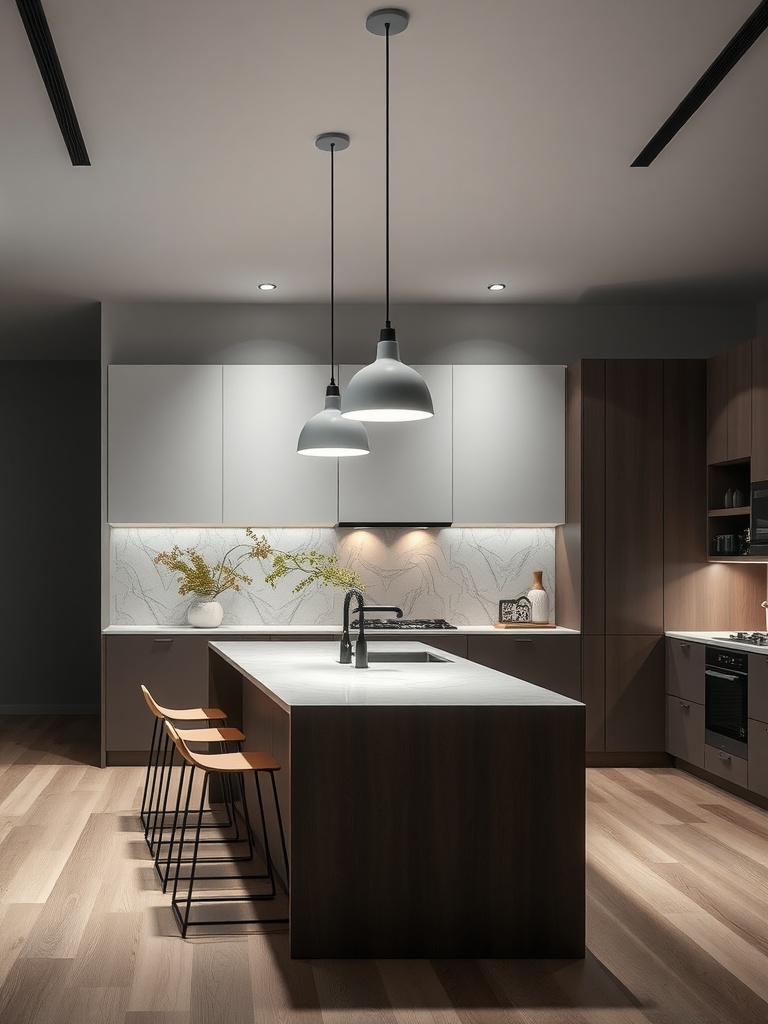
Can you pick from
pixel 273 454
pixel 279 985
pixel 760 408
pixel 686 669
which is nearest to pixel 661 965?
pixel 279 985

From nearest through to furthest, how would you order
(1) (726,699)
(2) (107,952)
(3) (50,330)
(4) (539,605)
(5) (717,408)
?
(2) (107,952) < (1) (726,699) < (5) (717,408) < (4) (539,605) < (3) (50,330)

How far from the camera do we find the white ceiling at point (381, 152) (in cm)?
330

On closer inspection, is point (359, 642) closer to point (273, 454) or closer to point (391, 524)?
point (391, 524)

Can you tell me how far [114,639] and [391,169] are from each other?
3.44m

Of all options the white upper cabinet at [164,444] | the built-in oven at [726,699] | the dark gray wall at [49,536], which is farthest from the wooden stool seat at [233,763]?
the dark gray wall at [49,536]

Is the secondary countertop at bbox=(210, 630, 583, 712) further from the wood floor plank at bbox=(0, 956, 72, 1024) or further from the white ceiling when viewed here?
the white ceiling

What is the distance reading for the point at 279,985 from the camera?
3.04 meters

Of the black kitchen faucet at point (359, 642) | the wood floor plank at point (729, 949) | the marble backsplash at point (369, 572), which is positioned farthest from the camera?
the marble backsplash at point (369, 572)

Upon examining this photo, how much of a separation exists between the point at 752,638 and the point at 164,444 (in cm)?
373

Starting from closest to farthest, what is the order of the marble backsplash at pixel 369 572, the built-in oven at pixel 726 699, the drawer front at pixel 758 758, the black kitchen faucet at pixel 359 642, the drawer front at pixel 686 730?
the black kitchen faucet at pixel 359 642 < the drawer front at pixel 758 758 < the built-in oven at pixel 726 699 < the drawer front at pixel 686 730 < the marble backsplash at pixel 369 572

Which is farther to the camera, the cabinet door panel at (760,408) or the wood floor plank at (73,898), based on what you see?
the cabinet door panel at (760,408)

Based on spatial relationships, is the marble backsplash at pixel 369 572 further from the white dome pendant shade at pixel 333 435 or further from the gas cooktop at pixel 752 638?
the white dome pendant shade at pixel 333 435

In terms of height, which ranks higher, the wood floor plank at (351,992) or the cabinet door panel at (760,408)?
the cabinet door panel at (760,408)

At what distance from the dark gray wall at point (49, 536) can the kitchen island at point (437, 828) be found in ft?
19.1
